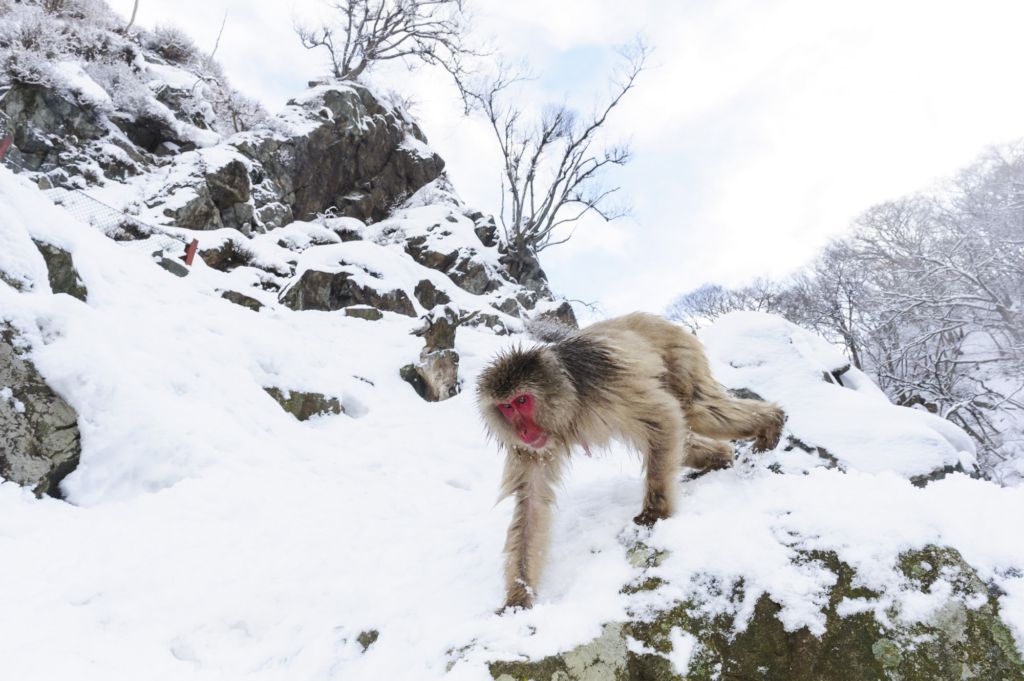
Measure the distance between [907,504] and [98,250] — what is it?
22.3 ft

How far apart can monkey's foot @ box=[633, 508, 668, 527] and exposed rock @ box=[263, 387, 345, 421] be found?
399cm

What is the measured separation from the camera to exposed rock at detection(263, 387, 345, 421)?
4.96 meters

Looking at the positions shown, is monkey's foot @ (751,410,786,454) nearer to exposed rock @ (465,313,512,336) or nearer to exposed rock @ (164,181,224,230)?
exposed rock @ (465,313,512,336)

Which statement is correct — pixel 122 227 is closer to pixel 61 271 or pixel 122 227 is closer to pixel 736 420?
pixel 61 271

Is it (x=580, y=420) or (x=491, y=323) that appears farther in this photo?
(x=491, y=323)

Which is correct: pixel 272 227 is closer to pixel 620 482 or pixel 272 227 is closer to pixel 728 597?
pixel 620 482

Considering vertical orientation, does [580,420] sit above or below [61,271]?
above

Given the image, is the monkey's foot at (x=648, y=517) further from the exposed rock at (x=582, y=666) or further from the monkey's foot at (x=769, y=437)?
the monkey's foot at (x=769, y=437)

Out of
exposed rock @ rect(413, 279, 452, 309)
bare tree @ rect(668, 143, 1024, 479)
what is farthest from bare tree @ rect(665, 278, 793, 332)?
exposed rock @ rect(413, 279, 452, 309)

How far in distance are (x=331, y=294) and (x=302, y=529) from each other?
5.80 m

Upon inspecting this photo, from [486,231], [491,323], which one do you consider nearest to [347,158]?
[486,231]

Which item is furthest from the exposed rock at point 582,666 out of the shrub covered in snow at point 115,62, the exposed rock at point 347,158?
the shrub covered in snow at point 115,62

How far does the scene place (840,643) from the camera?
1366mm

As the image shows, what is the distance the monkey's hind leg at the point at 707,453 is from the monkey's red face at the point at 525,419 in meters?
0.88
